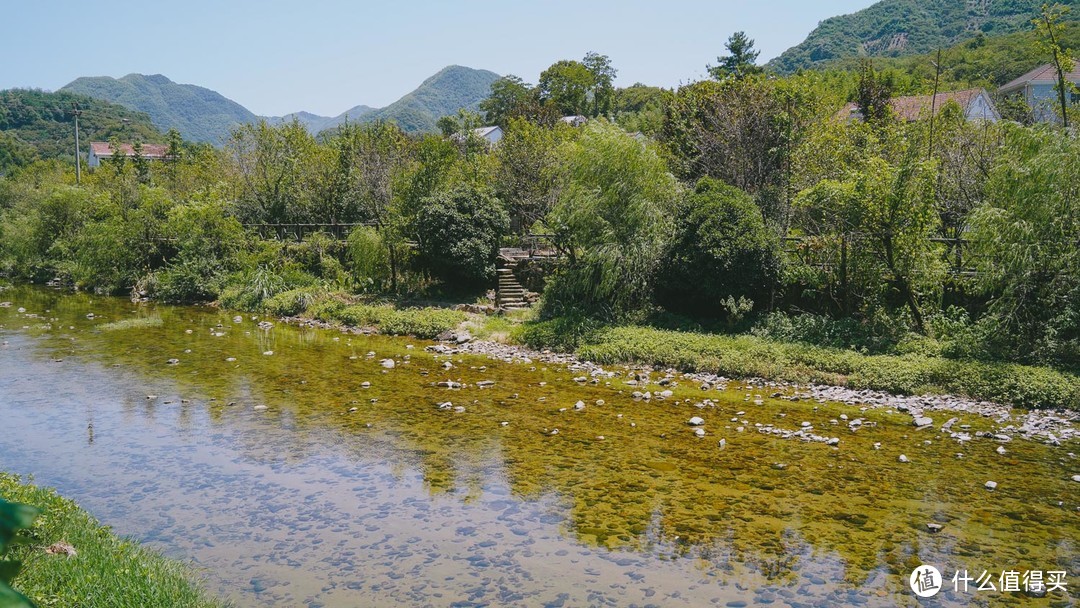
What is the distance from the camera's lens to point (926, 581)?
9.44 meters

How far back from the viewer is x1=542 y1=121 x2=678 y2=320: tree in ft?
78.7

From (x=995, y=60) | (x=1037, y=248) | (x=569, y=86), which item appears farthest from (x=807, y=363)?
(x=569, y=86)

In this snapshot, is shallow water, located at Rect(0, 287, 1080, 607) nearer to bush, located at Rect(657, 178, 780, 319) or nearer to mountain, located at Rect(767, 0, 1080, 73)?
bush, located at Rect(657, 178, 780, 319)

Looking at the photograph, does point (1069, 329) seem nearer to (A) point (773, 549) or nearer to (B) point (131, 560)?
(A) point (773, 549)

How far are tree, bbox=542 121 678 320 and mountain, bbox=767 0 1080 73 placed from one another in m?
85.5

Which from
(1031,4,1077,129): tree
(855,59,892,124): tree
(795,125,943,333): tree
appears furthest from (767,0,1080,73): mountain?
(795,125,943,333): tree

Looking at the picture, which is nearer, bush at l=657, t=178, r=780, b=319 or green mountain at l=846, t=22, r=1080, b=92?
bush at l=657, t=178, r=780, b=319

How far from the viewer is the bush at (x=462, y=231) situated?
29062mm

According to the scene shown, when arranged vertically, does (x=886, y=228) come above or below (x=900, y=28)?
below

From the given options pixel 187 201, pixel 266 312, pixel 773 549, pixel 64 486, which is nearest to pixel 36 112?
pixel 187 201

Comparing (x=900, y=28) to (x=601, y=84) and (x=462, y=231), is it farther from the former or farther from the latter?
(x=462, y=231)

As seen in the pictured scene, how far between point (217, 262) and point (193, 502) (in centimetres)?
2609

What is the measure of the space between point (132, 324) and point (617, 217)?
19.6m

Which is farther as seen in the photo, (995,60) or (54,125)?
(54,125)
